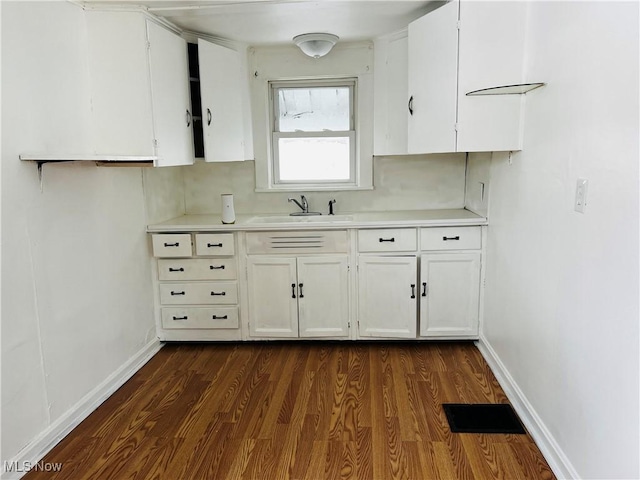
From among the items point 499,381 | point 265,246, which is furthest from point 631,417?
point 265,246

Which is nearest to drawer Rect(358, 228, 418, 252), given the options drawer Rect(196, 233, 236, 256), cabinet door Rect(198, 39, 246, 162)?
drawer Rect(196, 233, 236, 256)

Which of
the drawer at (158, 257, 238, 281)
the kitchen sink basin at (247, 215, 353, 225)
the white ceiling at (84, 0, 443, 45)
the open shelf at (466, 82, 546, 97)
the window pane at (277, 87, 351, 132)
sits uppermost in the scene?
the white ceiling at (84, 0, 443, 45)

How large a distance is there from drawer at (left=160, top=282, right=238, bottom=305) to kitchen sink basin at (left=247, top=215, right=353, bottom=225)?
505 mm

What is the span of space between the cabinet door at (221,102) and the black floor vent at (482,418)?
2.17 m

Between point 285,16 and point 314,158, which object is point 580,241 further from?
point 314,158

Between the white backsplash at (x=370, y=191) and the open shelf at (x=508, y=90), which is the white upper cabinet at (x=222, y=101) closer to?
the white backsplash at (x=370, y=191)

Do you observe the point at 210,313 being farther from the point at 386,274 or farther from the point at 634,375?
the point at 634,375

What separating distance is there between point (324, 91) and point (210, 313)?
1.92 m

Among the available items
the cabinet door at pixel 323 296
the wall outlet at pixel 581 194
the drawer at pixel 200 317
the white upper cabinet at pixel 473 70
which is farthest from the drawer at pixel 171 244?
the wall outlet at pixel 581 194

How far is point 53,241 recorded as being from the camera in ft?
7.35

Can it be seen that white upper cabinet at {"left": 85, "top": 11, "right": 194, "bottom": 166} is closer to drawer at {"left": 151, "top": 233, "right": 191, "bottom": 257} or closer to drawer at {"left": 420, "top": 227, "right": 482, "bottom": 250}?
drawer at {"left": 151, "top": 233, "right": 191, "bottom": 257}

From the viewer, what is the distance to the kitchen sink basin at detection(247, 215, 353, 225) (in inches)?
134

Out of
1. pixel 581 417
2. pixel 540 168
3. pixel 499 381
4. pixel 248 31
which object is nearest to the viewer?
pixel 581 417

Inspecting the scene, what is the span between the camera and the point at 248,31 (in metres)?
3.15
